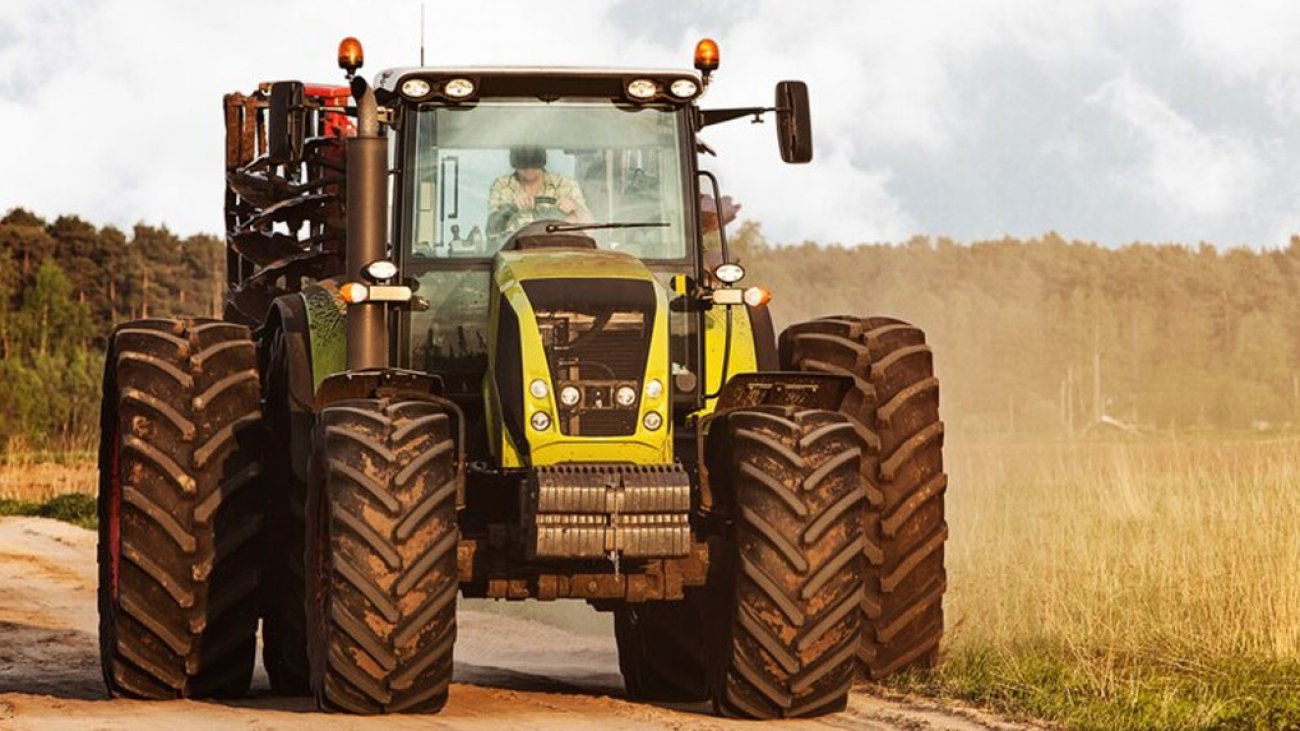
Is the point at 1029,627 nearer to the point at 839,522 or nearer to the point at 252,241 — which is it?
the point at 839,522

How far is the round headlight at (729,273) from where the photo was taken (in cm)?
1119

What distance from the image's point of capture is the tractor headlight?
1056 cm

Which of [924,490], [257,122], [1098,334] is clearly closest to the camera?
[924,490]

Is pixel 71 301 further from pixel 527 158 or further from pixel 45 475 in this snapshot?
pixel 527 158

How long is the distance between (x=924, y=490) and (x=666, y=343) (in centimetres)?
226

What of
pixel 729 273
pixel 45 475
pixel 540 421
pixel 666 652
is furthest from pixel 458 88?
pixel 45 475

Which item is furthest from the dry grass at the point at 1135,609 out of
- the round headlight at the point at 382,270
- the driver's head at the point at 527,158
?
the round headlight at the point at 382,270

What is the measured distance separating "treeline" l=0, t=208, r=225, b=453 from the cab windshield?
39949 millimetres

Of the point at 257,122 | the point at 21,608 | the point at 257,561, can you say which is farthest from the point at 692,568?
the point at 21,608

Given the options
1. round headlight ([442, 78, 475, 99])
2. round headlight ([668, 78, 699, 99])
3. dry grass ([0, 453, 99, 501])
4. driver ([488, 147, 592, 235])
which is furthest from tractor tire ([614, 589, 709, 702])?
dry grass ([0, 453, 99, 501])

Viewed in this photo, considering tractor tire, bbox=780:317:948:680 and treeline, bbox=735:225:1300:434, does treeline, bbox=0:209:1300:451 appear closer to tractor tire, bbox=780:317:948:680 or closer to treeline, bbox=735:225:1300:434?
treeline, bbox=735:225:1300:434

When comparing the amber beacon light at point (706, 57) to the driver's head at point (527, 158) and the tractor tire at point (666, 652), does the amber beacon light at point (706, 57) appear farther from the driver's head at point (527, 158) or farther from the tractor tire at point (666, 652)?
the tractor tire at point (666, 652)

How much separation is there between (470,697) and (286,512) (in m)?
1.36

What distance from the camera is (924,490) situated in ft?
40.8
